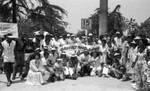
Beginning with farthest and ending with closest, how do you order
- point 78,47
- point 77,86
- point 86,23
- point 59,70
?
point 78,47
point 86,23
point 59,70
point 77,86

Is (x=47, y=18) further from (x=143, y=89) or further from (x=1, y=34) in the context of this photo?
(x=143, y=89)

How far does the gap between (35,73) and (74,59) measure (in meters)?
2.02

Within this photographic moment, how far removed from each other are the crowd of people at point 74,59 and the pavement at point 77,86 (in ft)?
0.94

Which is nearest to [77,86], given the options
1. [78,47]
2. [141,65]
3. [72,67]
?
[72,67]

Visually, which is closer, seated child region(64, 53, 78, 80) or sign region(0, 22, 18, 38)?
seated child region(64, 53, 78, 80)

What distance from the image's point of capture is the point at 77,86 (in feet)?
27.5

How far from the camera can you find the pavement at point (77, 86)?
26.5 feet

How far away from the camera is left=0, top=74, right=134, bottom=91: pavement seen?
806 centimetres

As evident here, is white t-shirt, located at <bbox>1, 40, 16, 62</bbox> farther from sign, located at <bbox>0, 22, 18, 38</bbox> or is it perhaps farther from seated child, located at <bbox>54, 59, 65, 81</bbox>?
sign, located at <bbox>0, 22, 18, 38</bbox>

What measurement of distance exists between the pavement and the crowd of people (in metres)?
0.29

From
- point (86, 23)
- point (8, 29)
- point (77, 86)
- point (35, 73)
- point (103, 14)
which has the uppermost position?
point (103, 14)

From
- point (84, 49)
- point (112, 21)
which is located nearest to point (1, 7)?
point (84, 49)

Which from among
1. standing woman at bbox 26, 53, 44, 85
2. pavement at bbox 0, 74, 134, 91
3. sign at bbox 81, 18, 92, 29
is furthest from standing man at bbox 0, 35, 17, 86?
sign at bbox 81, 18, 92, 29

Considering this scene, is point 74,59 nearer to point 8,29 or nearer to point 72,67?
point 72,67
